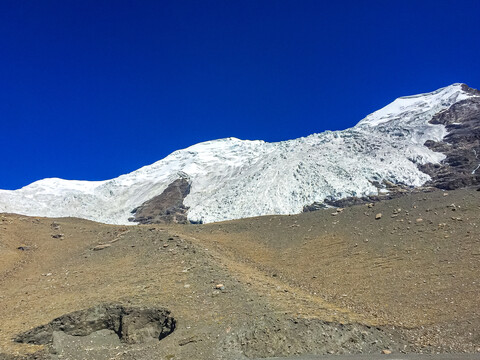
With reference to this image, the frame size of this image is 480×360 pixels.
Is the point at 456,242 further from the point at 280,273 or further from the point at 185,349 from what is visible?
the point at 185,349

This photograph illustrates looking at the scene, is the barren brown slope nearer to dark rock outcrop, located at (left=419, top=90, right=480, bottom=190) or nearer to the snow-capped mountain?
the snow-capped mountain

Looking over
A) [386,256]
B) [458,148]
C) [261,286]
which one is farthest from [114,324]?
[458,148]

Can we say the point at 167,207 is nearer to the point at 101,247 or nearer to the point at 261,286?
the point at 101,247

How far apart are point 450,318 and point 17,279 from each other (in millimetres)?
17554

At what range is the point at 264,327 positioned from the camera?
34.5 ft

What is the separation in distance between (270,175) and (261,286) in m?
30.1

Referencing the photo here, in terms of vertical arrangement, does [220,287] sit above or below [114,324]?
above

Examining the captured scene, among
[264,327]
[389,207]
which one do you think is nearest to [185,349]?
[264,327]

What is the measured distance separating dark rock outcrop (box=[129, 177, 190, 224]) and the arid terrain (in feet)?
64.7

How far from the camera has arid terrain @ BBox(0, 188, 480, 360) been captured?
1033 centimetres

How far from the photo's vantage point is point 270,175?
42.8m

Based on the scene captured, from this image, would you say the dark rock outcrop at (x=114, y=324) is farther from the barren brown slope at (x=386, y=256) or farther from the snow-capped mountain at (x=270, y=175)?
the snow-capped mountain at (x=270, y=175)

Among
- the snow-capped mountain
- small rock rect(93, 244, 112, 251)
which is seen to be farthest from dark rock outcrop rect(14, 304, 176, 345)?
the snow-capped mountain

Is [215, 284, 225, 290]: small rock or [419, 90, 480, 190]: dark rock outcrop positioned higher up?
[419, 90, 480, 190]: dark rock outcrop
